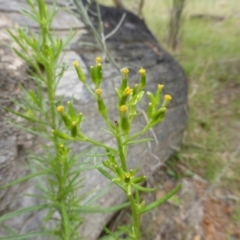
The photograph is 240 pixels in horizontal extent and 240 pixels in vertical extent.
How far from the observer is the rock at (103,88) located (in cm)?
129

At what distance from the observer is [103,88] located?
1.71m

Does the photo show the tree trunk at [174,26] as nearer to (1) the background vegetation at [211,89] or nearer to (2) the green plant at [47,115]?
(1) the background vegetation at [211,89]

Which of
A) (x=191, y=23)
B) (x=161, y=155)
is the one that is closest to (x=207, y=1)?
(x=191, y=23)

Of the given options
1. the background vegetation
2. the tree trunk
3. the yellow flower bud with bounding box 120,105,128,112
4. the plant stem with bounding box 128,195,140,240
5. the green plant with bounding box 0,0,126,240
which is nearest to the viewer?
the yellow flower bud with bounding box 120,105,128,112

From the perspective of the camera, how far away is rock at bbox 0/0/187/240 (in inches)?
50.9

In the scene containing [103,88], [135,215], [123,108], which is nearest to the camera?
[123,108]

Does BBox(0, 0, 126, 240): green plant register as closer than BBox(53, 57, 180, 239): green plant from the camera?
No

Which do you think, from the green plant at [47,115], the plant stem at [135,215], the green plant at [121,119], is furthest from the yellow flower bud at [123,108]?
the green plant at [47,115]

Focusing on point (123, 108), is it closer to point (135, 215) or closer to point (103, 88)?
point (135, 215)

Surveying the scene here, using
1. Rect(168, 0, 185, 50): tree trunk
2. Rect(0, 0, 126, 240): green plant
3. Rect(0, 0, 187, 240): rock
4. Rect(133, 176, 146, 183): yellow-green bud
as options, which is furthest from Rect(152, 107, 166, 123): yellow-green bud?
Rect(168, 0, 185, 50): tree trunk

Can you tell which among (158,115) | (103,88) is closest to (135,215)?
(158,115)

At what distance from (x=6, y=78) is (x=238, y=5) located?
373 centimetres

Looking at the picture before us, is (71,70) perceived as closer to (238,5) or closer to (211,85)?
(211,85)

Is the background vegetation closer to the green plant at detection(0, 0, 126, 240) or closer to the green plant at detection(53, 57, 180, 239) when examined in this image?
the green plant at detection(0, 0, 126, 240)
